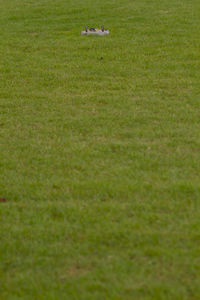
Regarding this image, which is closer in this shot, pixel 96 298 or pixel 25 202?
pixel 96 298

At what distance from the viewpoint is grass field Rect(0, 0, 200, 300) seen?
3.94 m

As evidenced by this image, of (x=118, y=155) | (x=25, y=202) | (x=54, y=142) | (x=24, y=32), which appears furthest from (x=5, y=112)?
(x=24, y=32)

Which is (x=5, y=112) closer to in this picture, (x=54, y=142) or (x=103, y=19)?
(x=54, y=142)

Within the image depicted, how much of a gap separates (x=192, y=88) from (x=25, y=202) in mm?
4270

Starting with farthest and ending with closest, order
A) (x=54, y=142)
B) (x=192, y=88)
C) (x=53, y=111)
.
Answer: (x=192, y=88), (x=53, y=111), (x=54, y=142)

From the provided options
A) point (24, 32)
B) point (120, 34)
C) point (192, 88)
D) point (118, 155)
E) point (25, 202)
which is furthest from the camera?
point (24, 32)

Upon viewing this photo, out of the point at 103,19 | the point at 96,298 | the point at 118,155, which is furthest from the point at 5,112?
the point at 103,19

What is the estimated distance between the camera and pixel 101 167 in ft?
18.7

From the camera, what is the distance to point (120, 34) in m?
11.7

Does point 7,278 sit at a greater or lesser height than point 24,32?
greater

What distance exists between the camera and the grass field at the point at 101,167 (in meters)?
3.94

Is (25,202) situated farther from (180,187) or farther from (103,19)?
(103,19)

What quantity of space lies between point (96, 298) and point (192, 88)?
5.32 meters

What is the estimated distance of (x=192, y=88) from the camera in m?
8.27
